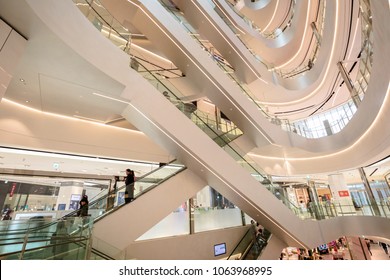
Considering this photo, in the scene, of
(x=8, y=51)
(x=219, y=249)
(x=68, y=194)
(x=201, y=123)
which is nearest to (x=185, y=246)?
(x=219, y=249)

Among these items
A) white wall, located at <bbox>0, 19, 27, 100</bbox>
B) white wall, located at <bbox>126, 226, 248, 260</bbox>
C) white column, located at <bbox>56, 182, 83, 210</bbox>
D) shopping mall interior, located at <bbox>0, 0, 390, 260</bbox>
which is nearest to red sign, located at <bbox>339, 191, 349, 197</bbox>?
shopping mall interior, located at <bbox>0, 0, 390, 260</bbox>

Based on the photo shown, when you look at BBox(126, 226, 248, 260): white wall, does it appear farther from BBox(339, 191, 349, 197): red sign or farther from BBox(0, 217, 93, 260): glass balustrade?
BBox(339, 191, 349, 197): red sign

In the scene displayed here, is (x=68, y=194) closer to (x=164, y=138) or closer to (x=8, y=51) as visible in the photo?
(x=164, y=138)

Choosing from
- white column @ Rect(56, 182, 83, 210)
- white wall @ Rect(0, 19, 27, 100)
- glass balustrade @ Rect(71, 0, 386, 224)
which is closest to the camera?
white wall @ Rect(0, 19, 27, 100)

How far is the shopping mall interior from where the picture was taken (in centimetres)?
331

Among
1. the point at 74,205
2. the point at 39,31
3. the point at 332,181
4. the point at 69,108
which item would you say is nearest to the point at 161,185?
the point at 69,108

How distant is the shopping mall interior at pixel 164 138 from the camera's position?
3.31 metres

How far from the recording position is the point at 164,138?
485 centimetres

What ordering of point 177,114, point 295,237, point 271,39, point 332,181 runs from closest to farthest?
1. point 177,114
2. point 295,237
3. point 332,181
4. point 271,39

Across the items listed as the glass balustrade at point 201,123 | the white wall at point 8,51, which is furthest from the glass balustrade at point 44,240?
the glass balustrade at point 201,123

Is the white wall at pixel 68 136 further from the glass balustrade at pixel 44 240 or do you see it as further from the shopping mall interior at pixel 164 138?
the glass balustrade at pixel 44 240
